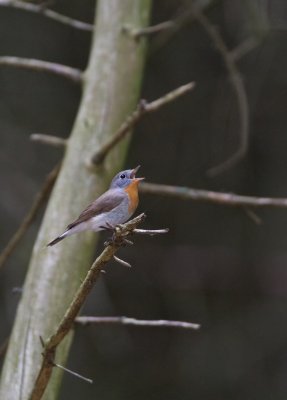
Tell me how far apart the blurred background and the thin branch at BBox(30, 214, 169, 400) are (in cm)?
284

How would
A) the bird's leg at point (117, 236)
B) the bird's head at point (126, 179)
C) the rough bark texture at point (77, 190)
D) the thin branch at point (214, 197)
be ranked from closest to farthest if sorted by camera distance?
1. the bird's leg at point (117, 236)
2. the bird's head at point (126, 179)
3. the rough bark texture at point (77, 190)
4. the thin branch at point (214, 197)

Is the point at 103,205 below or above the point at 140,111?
below

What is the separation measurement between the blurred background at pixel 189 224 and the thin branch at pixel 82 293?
2.84 meters

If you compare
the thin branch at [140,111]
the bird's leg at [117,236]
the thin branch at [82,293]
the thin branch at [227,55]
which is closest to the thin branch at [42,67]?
the thin branch at [227,55]

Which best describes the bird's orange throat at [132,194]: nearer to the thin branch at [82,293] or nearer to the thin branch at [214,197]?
the thin branch at [82,293]

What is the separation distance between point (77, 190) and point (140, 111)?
0.56m

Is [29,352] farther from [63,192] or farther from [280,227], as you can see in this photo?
[280,227]

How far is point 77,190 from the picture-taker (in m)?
3.23

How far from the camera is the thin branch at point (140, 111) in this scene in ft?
9.20

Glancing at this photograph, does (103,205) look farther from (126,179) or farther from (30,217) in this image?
(30,217)

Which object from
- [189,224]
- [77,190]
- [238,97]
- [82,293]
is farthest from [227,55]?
[82,293]

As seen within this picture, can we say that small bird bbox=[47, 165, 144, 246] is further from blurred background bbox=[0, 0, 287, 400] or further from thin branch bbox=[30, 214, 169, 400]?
blurred background bbox=[0, 0, 287, 400]

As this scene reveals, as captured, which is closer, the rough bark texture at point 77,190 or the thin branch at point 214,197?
the rough bark texture at point 77,190

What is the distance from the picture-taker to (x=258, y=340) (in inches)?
205
